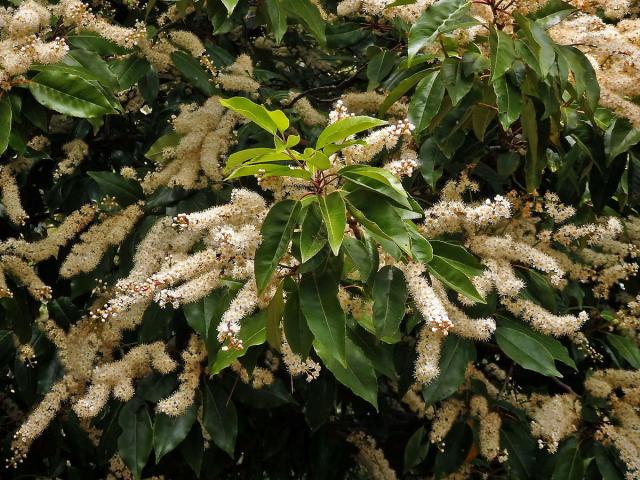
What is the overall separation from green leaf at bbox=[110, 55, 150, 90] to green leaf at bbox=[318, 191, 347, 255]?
3.62ft

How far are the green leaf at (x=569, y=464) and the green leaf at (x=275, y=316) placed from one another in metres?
1.04

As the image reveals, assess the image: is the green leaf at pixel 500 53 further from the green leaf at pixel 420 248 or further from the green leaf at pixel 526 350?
the green leaf at pixel 526 350

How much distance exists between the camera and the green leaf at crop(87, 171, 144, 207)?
197 cm

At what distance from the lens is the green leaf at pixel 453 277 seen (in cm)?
118

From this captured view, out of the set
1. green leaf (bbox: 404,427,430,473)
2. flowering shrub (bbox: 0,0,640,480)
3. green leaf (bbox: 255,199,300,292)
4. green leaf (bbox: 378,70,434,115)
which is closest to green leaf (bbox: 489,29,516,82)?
flowering shrub (bbox: 0,0,640,480)

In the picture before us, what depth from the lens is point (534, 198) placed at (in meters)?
1.86

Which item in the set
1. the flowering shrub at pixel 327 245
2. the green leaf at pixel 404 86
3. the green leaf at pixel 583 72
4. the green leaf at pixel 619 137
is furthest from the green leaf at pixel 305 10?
the green leaf at pixel 619 137

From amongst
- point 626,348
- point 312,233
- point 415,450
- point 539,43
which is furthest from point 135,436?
point 626,348

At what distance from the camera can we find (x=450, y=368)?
1.65 meters

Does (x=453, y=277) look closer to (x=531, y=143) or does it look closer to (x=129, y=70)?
(x=531, y=143)

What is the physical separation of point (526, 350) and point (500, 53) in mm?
687

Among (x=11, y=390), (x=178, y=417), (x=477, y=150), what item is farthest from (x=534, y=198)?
(x=11, y=390)

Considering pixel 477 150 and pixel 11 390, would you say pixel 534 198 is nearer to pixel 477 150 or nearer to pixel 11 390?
pixel 477 150

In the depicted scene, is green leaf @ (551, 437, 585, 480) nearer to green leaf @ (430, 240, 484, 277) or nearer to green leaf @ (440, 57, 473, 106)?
green leaf @ (430, 240, 484, 277)
